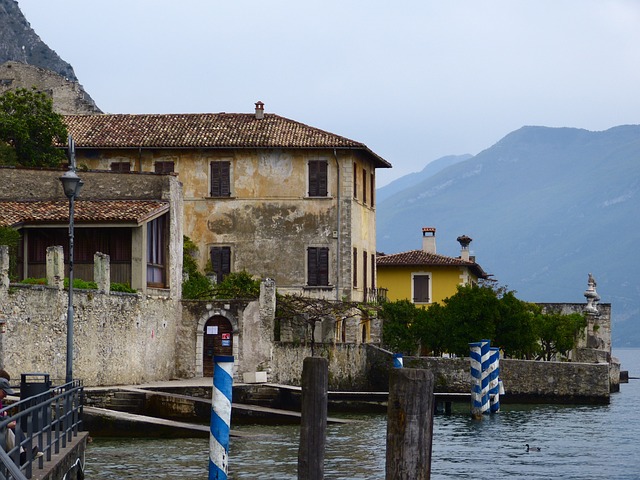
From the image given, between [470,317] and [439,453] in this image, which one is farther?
[470,317]

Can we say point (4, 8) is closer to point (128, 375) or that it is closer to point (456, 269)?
point (456, 269)

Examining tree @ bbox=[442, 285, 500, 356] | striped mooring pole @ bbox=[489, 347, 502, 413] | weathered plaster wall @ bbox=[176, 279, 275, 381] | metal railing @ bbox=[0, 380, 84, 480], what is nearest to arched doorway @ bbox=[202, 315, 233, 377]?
weathered plaster wall @ bbox=[176, 279, 275, 381]

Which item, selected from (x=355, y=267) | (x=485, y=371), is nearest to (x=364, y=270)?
(x=355, y=267)

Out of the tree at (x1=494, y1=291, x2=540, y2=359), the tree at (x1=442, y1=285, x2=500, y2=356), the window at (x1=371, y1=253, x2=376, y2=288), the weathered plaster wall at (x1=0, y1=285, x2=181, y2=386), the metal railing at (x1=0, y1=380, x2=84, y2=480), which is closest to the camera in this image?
the metal railing at (x1=0, y1=380, x2=84, y2=480)

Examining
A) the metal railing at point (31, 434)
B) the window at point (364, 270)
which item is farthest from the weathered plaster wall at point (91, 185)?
the metal railing at point (31, 434)

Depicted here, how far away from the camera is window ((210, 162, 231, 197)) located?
53344 millimetres

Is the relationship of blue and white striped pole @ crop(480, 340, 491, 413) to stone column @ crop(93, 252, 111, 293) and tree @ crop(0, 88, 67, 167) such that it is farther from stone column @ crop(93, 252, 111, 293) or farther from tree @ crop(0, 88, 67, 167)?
tree @ crop(0, 88, 67, 167)

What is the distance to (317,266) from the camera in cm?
5344

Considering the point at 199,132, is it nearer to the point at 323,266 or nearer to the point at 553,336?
the point at 323,266

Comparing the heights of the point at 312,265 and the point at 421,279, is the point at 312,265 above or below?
above

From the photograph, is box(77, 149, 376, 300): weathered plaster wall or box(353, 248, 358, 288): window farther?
box(353, 248, 358, 288): window

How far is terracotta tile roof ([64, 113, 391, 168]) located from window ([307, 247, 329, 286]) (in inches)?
155

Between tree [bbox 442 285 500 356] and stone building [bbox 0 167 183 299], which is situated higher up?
stone building [bbox 0 167 183 299]

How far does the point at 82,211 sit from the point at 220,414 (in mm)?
20464
